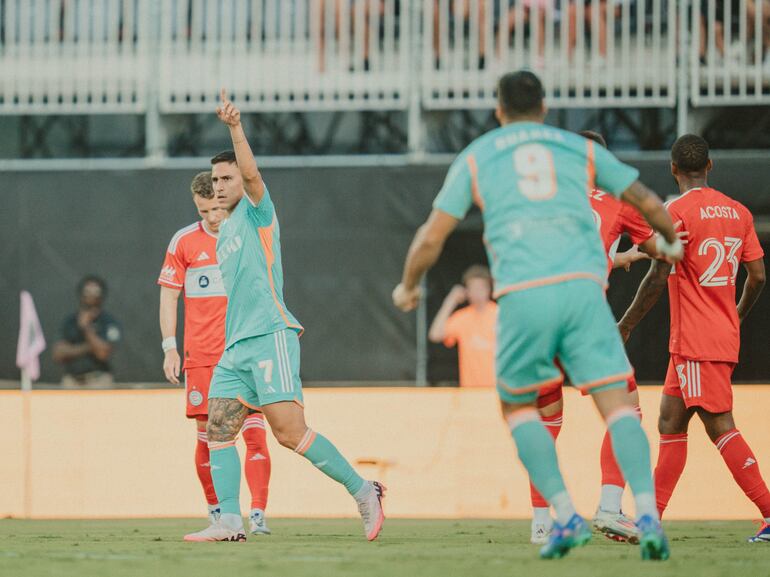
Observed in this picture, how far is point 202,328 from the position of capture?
8555 millimetres

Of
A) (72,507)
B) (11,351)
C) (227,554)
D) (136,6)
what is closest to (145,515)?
(72,507)

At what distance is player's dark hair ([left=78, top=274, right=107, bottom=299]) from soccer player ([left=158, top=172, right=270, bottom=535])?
4.49 m

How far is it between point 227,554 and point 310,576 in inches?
48.6

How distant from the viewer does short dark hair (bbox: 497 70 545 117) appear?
5570 millimetres

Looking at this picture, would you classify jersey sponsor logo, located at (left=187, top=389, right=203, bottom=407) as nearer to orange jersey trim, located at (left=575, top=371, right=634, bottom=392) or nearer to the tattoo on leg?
the tattoo on leg

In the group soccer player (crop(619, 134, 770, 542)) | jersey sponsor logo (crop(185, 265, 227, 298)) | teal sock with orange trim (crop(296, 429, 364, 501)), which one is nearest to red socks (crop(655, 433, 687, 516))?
soccer player (crop(619, 134, 770, 542))

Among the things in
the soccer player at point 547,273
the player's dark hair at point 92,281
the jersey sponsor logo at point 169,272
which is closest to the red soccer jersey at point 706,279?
the soccer player at point 547,273

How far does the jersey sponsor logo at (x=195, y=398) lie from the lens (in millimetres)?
8516

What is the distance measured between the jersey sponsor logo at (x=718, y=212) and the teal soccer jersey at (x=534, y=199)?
2031 mm

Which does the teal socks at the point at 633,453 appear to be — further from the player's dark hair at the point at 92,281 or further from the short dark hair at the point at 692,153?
the player's dark hair at the point at 92,281

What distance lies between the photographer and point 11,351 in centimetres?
1293

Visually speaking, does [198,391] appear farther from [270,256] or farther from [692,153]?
[692,153]

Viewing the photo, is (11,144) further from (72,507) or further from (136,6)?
(72,507)

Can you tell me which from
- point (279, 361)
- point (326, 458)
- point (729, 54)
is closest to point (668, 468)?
point (326, 458)
